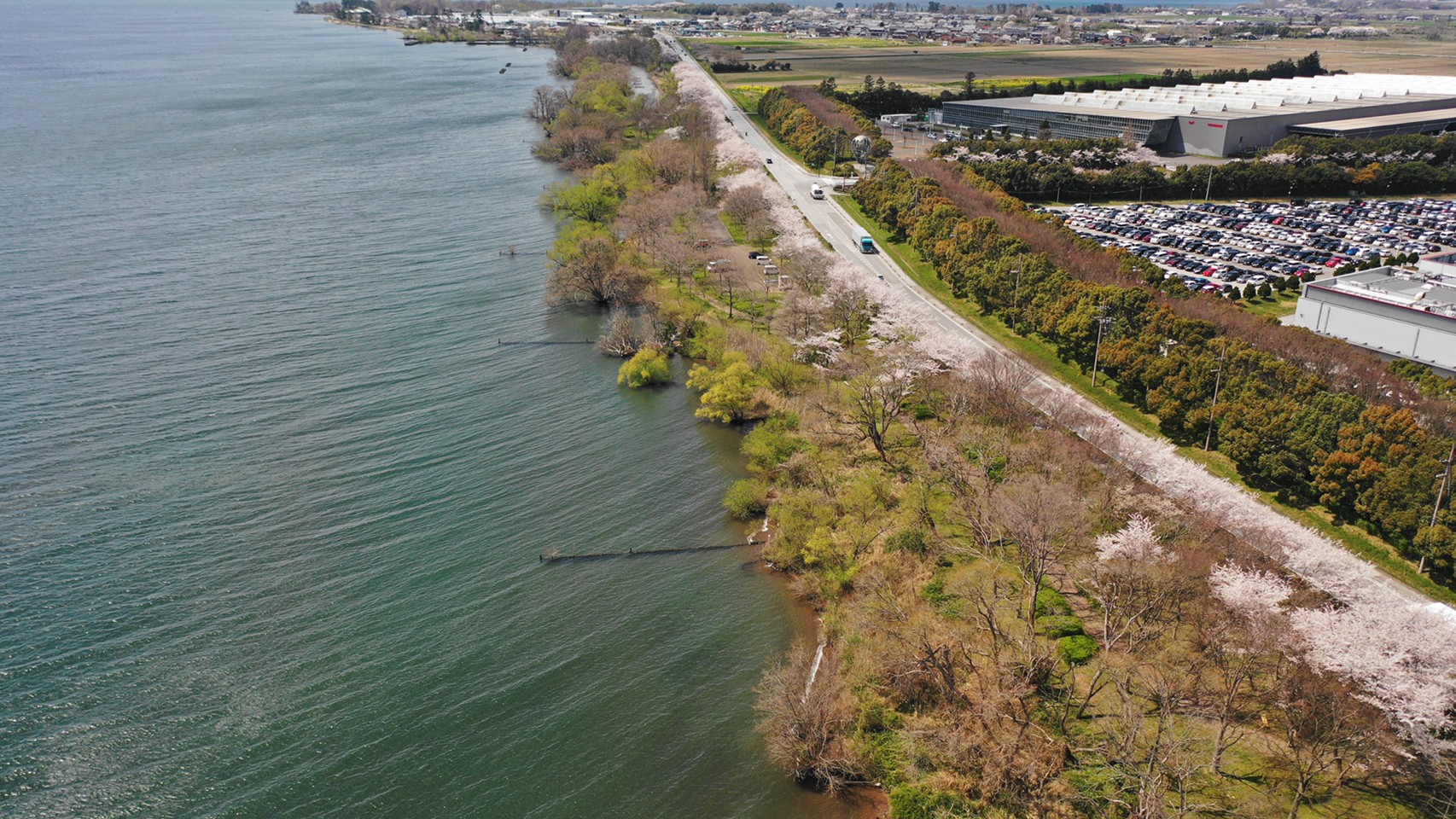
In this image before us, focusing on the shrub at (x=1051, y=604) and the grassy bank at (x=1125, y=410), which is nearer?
the shrub at (x=1051, y=604)

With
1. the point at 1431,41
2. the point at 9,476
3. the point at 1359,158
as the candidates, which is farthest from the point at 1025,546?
the point at 1431,41

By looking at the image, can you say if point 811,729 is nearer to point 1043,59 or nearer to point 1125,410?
point 1125,410

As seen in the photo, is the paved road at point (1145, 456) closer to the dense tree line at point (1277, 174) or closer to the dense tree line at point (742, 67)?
the dense tree line at point (1277, 174)

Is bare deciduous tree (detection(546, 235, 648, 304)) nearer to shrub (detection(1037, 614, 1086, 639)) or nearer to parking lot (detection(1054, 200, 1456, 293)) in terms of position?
parking lot (detection(1054, 200, 1456, 293))

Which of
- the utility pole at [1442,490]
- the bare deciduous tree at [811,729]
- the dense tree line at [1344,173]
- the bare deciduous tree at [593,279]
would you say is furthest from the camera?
the dense tree line at [1344,173]

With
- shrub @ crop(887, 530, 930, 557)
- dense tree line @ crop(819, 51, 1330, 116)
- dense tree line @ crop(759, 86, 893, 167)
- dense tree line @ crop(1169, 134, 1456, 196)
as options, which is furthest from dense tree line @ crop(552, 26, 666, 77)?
shrub @ crop(887, 530, 930, 557)

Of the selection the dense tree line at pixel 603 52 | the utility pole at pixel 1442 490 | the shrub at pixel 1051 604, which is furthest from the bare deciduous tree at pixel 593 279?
the dense tree line at pixel 603 52

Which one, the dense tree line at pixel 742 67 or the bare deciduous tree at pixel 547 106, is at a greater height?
the dense tree line at pixel 742 67
